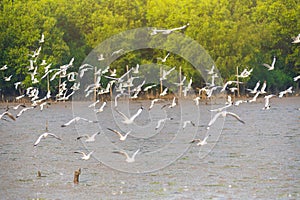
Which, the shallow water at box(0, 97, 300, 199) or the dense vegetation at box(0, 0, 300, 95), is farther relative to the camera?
the dense vegetation at box(0, 0, 300, 95)

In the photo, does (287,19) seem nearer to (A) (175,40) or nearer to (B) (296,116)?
(A) (175,40)

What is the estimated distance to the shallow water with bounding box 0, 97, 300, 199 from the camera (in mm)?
32125

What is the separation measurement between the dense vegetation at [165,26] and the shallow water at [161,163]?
29.4 m

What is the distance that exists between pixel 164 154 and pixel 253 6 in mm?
68104

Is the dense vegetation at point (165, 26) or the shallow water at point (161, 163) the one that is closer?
the shallow water at point (161, 163)

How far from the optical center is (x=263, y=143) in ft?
154

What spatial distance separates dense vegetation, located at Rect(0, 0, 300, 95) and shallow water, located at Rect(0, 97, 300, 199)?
29.4 meters

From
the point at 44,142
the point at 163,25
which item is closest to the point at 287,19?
the point at 163,25

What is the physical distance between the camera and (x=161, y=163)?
39.4m

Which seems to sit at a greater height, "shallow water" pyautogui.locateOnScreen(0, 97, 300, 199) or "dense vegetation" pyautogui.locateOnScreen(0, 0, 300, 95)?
"dense vegetation" pyautogui.locateOnScreen(0, 0, 300, 95)

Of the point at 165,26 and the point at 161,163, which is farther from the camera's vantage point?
the point at 165,26

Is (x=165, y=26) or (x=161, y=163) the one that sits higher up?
(x=165, y=26)

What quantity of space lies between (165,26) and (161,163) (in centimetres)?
6371

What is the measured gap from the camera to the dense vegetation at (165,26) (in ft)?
303
